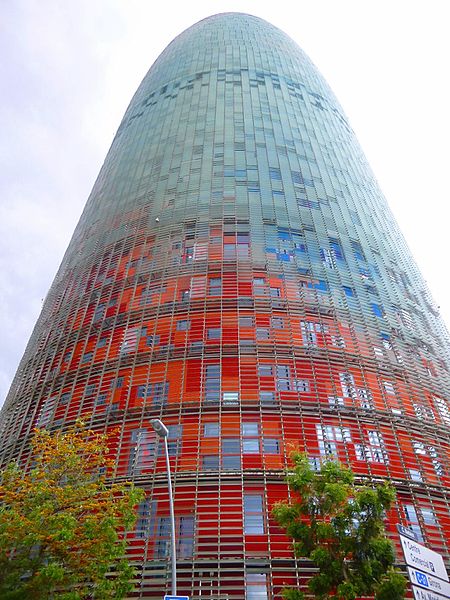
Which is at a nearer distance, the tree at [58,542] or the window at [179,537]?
the tree at [58,542]

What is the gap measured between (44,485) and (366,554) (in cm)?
955

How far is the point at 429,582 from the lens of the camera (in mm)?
13617

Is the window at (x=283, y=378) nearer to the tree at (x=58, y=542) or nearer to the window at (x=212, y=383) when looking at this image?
the window at (x=212, y=383)

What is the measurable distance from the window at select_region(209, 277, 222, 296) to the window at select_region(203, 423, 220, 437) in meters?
9.17

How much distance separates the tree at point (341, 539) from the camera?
47.2ft

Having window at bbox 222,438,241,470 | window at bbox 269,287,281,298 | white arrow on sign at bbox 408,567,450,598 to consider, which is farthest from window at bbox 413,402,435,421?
white arrow on sign at bbox 408,567,450,598

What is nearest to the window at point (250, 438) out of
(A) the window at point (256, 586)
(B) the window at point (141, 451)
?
(B) the window at point (141, 451)

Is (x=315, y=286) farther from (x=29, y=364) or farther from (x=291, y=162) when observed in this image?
(x=29, y=364)

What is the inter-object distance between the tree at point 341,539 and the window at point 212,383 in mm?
12463

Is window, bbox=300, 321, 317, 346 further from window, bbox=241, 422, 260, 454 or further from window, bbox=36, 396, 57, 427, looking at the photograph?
window, bbox=36, 396, 57, 427

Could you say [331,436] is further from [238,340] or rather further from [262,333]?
[238,340]

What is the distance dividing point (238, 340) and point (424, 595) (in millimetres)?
18791

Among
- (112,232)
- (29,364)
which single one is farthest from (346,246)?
(29,364)

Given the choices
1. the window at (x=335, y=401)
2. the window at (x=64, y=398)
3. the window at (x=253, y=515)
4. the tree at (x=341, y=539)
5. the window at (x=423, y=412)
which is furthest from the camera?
the window at (x=64, y=398)
